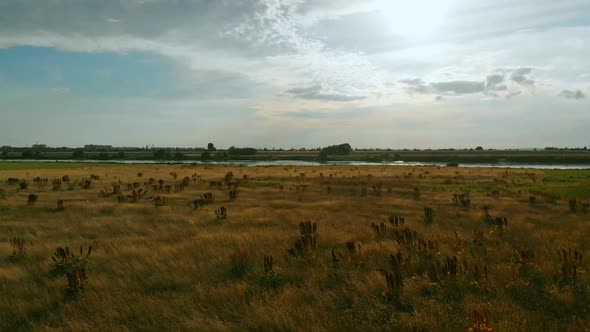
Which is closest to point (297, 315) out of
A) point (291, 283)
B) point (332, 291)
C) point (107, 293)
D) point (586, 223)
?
point (332, 291)

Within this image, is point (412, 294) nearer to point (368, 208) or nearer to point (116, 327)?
point (116, 327)

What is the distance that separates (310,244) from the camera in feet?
32.5

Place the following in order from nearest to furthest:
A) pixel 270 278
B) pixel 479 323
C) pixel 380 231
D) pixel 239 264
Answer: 1. pixel 479 323
2. pixel 270 278
3. pixel 239 264
4. pixel 380 231

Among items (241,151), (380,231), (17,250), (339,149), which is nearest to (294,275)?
(380,231)

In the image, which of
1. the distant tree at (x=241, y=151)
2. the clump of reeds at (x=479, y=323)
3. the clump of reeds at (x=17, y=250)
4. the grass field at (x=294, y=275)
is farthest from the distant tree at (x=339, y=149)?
the clump of reeds at (x=479, y=323)

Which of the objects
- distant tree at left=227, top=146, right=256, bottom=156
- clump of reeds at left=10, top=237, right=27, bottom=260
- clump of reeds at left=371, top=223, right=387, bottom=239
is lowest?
clump of reeds at left=10, top=237, right=27, bottom=260

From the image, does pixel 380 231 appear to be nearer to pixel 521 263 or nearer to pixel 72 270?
pixel 521 263

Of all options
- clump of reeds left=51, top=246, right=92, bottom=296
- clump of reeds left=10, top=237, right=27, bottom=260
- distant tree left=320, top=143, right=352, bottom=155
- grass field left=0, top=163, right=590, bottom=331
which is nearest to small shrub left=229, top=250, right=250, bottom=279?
grass field left=0, top=163, right=590, bottom=331

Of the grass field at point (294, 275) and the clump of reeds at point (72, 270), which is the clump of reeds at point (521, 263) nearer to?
the grass field at point (294, 275)

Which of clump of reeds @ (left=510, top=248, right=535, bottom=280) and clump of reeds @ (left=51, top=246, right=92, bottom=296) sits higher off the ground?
clump of reeds @ (left=510, top=248, right=535, bottom=280)

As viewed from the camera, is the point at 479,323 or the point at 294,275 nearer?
the point at 479,323

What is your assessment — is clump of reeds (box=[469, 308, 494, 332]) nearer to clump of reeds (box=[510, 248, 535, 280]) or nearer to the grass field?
the grass field

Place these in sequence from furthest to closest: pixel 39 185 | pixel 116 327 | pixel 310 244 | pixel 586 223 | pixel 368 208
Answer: pixel 39 185, pixel 368 208, pixel 586 223, pixel 310 244, pixel 116 327

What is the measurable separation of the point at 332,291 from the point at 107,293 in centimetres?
419
